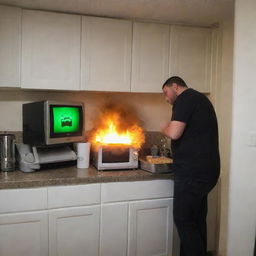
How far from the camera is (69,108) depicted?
221cm

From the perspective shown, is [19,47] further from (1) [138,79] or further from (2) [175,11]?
(2) [175,11]

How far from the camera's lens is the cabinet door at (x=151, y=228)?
7.21 ft

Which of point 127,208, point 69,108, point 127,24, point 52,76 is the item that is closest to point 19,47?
point 52,76

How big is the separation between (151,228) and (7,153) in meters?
1.20

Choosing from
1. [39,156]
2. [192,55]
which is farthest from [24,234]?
[192,55]

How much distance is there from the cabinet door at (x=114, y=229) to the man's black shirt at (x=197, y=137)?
0.53 metres

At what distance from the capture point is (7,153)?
7.06 ft

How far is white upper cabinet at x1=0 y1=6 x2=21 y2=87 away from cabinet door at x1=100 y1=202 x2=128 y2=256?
1171 mm

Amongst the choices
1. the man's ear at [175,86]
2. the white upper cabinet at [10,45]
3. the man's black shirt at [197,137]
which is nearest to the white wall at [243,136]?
the man's black shirt at [197,137]

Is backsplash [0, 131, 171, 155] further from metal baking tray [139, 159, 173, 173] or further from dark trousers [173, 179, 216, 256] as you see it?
dark trousers [173, 179, 216, 256]

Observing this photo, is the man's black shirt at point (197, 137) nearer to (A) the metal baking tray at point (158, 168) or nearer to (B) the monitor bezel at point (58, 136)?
(A) the metal baking tray at point (158, 168)

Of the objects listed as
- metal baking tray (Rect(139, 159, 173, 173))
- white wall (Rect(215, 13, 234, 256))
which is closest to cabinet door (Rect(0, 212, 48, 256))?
metal baking tray (Rect(139, 159, 173, 173))

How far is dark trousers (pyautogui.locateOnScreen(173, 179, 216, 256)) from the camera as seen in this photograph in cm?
202

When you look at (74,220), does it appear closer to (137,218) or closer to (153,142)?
(137,218)
